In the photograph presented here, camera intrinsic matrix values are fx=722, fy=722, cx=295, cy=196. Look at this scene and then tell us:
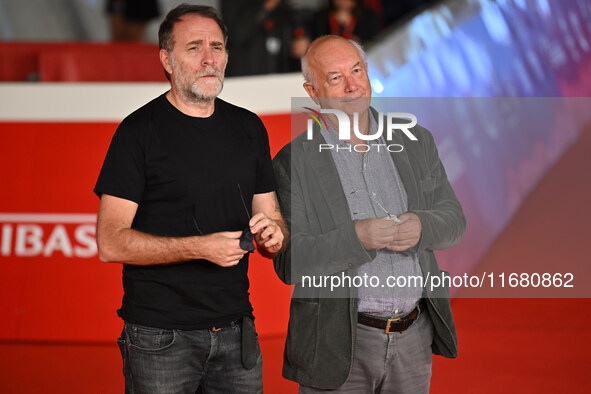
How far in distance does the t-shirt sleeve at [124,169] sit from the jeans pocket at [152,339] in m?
0.36

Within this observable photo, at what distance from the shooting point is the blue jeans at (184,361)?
6.44ft

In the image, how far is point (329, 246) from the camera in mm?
2068

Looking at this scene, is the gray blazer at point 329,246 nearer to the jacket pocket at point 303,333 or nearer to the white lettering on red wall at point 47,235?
the jacket pocket at point 303,333

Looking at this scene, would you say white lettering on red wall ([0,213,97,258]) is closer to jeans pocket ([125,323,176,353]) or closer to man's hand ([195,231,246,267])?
jeans pocket ([125,323,176,353])

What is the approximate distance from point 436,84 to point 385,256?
3.00 meters

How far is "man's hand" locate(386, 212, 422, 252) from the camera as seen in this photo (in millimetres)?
2031

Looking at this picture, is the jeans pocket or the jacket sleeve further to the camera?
the jacket sleeve

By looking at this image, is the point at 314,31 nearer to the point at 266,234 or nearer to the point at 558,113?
the point at 558,113

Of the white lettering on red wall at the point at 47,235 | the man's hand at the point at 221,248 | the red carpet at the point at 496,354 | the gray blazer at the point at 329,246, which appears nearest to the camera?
the man's hand at the point at 221,248

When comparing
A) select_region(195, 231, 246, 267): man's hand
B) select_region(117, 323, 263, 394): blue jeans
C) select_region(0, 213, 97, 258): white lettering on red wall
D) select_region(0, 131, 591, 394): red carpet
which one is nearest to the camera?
select_region(195, 231, 246, 267): man's hand

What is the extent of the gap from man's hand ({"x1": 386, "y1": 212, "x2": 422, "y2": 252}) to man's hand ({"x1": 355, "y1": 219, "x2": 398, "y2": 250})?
16 mm

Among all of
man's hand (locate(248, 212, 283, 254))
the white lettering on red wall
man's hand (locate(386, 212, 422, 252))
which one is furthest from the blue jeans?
the white lettering on red wall

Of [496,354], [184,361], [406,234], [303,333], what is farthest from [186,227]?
[496,354]

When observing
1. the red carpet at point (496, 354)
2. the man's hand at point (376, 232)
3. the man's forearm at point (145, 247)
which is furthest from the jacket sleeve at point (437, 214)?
the red carpet at point (496, 354)
